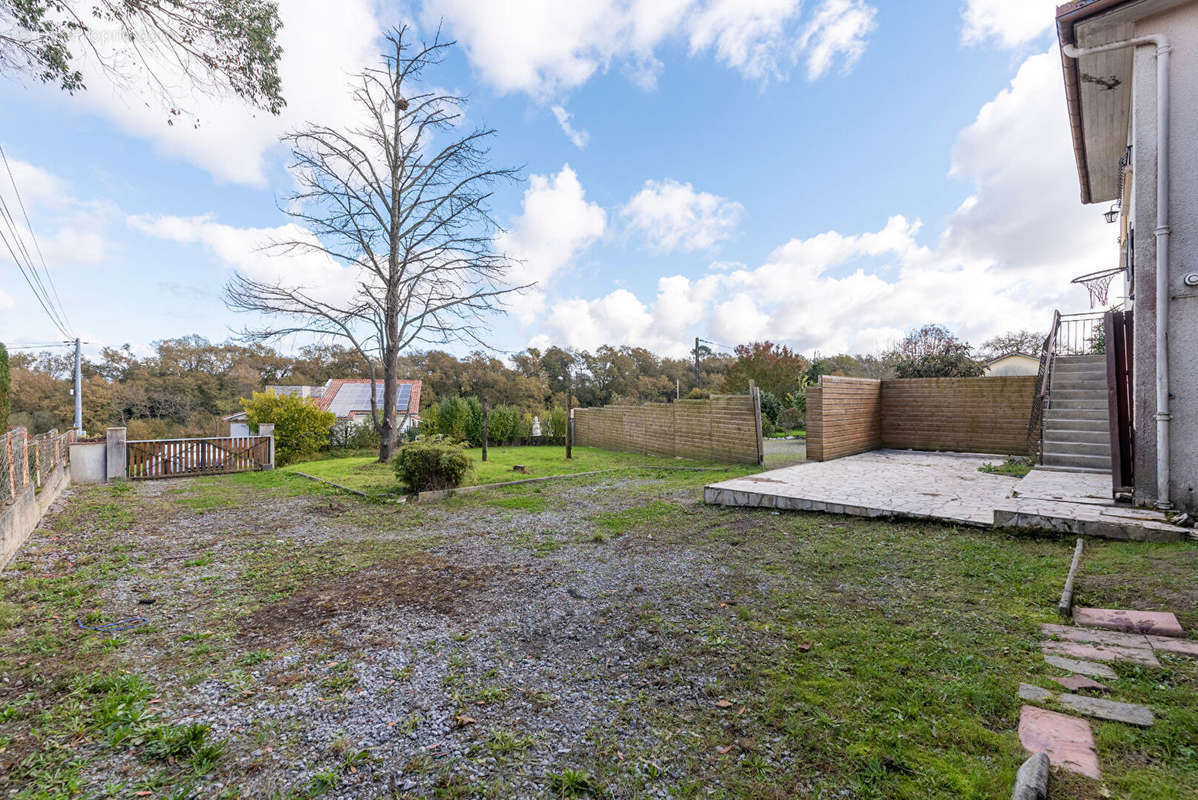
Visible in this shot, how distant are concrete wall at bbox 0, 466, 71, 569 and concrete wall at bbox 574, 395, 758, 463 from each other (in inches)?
403

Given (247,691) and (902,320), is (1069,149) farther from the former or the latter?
(902,320)

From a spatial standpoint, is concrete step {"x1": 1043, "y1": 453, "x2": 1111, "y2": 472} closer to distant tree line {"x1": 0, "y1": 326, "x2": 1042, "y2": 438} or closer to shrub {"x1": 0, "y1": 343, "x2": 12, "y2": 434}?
distant tree line {"x1": 0, "y1": 326, "x2": 1042, "y2": 438}

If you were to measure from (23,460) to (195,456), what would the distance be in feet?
23.0

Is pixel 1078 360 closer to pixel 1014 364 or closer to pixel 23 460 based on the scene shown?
pixel 23 460

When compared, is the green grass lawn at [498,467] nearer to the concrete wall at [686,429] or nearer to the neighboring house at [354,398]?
the concrete wall at [686,429]

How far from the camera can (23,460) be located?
5.70 metres

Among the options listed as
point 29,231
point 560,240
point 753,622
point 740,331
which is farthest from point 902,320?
Result: point 29,231

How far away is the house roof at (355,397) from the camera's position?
2395cm

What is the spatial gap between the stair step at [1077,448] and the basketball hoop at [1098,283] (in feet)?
12.6

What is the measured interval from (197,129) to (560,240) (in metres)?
9.66

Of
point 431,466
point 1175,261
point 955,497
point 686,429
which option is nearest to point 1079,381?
point 955,497

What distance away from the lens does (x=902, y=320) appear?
22.2 metres

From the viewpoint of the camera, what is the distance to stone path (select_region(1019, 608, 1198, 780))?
5.45 feet

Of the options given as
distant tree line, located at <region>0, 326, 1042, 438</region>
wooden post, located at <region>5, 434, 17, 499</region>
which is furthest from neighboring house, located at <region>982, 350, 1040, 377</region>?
wooden post, located at <region>5, 434, 17, 499</region>
